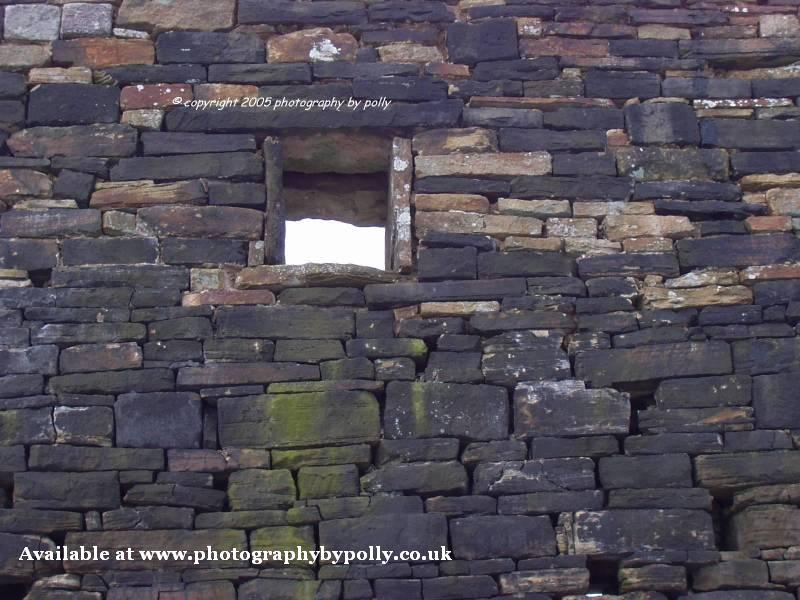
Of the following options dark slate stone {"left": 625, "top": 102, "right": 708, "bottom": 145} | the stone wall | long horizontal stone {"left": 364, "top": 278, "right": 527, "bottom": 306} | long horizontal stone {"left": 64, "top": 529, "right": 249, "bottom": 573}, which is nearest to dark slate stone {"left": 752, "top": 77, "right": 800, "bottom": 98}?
the stone wall

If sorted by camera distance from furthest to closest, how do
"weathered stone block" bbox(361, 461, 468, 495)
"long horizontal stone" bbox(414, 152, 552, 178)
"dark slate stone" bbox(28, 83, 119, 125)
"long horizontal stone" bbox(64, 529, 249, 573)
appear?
"dark slate stone" bbox(28, 83, 119, 125), "long horizontal stone" bbox(414, 152, 552, 178), "weathered stone block" bbox(361, 461, 468, 495), "long horizontal stone" bbox(64, 529, 249, 573)

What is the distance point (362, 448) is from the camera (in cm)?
696

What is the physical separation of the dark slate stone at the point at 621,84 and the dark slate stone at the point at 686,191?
51cm

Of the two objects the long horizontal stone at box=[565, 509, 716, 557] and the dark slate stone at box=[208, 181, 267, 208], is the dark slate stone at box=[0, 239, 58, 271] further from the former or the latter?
the long horizontal stone at box=[565, 509, 716, 557]

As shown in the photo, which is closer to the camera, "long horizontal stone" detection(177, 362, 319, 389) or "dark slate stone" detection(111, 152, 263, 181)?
"long horizontal stone" detection(177, 362, 319, 389)

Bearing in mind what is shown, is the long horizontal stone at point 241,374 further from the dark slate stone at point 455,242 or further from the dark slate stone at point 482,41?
the dark slate stone at point 482,41

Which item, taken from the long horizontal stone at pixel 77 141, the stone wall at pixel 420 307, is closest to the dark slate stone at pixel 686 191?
the stone wall at pixel 420 307

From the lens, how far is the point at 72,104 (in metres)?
7.83

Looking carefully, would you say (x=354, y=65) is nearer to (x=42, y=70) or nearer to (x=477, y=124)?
(x=477, y=124)

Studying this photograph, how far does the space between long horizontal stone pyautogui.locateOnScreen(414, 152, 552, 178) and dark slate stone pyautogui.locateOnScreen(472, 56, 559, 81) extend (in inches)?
17.3

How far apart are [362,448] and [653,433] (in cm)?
124

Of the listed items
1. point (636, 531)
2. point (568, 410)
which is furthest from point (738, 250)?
point (636, 531)

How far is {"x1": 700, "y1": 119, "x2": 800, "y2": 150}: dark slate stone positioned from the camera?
7.84m

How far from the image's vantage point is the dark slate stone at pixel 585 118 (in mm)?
7848
